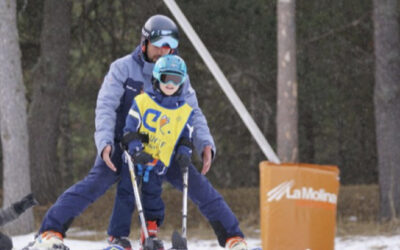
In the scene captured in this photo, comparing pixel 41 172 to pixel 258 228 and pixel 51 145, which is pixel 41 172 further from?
pixel 258 228

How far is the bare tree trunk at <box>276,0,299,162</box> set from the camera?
381 inches

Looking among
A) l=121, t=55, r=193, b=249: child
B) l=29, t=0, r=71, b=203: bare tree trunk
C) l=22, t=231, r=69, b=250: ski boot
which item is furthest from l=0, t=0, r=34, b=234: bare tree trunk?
l=121, t=55, r=193, b=249: child

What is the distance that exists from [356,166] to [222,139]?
4279 millimetres

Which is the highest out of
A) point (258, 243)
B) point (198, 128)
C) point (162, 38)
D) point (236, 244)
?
point (162, 38)

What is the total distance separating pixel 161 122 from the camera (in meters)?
5.35

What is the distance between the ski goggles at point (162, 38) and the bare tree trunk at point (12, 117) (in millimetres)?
5155

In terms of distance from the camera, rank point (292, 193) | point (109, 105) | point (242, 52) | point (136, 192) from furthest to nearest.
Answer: point (242, 52) < point (292, 193) < point (109, 105) < point (136, 192)

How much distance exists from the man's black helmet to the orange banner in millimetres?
2187

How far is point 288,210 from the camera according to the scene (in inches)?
289

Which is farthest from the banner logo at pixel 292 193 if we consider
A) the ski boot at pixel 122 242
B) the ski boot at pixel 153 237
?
the ski boot at pixel 122 242

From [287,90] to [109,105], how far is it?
456 cm

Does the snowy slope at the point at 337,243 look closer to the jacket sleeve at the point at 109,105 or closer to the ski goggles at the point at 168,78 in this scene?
the jacket sleeve at the point at 109,105

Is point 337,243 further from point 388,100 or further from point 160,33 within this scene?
point 160,33

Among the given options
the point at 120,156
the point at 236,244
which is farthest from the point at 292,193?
the point at 120,156
